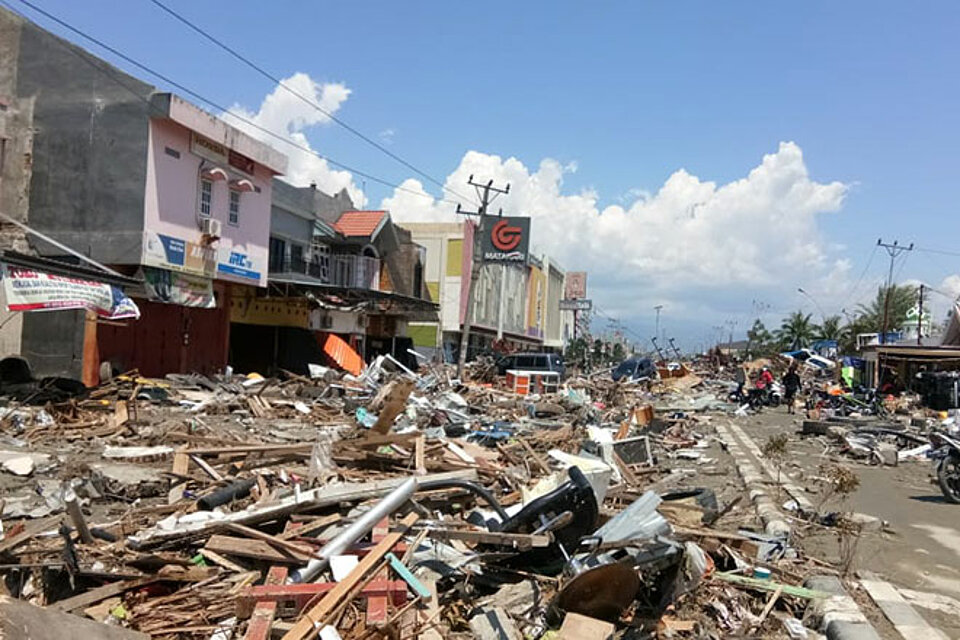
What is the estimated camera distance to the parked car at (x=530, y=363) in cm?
3259

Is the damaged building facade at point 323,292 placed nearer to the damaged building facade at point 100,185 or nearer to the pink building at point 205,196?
the pink building at point 205,196

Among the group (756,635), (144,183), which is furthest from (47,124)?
(756,635)

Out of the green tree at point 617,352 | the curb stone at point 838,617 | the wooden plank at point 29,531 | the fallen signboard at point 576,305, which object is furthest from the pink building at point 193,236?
the green tree at point 617,352

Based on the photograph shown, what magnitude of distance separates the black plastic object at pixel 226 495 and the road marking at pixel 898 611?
20.0 ft

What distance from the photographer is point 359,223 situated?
35188 mm

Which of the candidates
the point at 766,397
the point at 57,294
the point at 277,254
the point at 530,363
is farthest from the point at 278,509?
the point at 530,363

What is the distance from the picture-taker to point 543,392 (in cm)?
2711

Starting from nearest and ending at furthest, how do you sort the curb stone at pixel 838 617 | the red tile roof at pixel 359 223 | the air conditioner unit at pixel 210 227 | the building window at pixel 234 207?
the curb stone at pixel 838 617
the air conditioner unit at pixel 210 227
the building window at pixel 234 207
the red tile roof at pixel 359 223

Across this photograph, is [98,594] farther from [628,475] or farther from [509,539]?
[628,475]

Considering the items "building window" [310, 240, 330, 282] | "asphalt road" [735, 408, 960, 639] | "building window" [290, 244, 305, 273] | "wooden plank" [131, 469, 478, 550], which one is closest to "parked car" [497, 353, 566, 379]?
"building window" [310, 240, 330, 282]

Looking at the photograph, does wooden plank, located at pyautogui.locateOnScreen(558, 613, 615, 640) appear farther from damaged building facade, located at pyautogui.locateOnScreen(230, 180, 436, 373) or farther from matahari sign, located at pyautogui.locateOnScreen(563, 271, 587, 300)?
matahari sign, located at pyautogui.locateOnScreen(563, 271, 587, 300)

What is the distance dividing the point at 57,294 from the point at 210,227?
8.66m

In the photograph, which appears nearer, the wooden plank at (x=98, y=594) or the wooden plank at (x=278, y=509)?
the wooden plank at (x=98, y=594)

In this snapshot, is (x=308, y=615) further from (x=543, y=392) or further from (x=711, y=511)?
(x=543, y=392)
